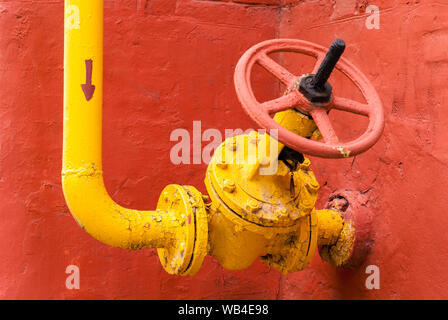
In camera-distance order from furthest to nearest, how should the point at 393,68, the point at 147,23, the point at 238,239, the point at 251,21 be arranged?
the point at 251,21 < the point at 147,23 < the point at 393,68 < the point at 238,239

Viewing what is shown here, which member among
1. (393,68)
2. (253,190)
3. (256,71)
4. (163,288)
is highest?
(256,71)

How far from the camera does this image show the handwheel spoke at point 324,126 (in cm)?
114

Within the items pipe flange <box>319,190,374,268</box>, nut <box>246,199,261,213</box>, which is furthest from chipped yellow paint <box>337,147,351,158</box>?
pipe flange <box>319,190,374,268</box>

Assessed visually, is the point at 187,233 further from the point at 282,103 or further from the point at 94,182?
the point at 282,103

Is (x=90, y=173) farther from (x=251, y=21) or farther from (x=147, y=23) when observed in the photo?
(x=251, y=21)

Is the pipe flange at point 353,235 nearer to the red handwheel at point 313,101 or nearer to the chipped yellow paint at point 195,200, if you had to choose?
the chipped yellow paint at point 195,200

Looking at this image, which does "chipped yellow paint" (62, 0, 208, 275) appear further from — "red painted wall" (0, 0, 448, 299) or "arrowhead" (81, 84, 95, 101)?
"red painted wall" (0, 0, 448, 299)

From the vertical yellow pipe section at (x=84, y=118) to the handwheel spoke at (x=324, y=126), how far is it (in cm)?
57

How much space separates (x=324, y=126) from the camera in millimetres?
1159

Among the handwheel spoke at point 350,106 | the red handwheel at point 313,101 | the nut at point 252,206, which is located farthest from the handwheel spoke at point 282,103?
the nut at point 252,206

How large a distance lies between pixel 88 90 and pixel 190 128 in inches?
27.2

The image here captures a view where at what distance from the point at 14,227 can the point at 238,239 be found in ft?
2.69

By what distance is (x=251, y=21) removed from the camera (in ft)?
6.47

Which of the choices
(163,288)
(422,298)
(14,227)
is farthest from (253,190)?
(14,227)
